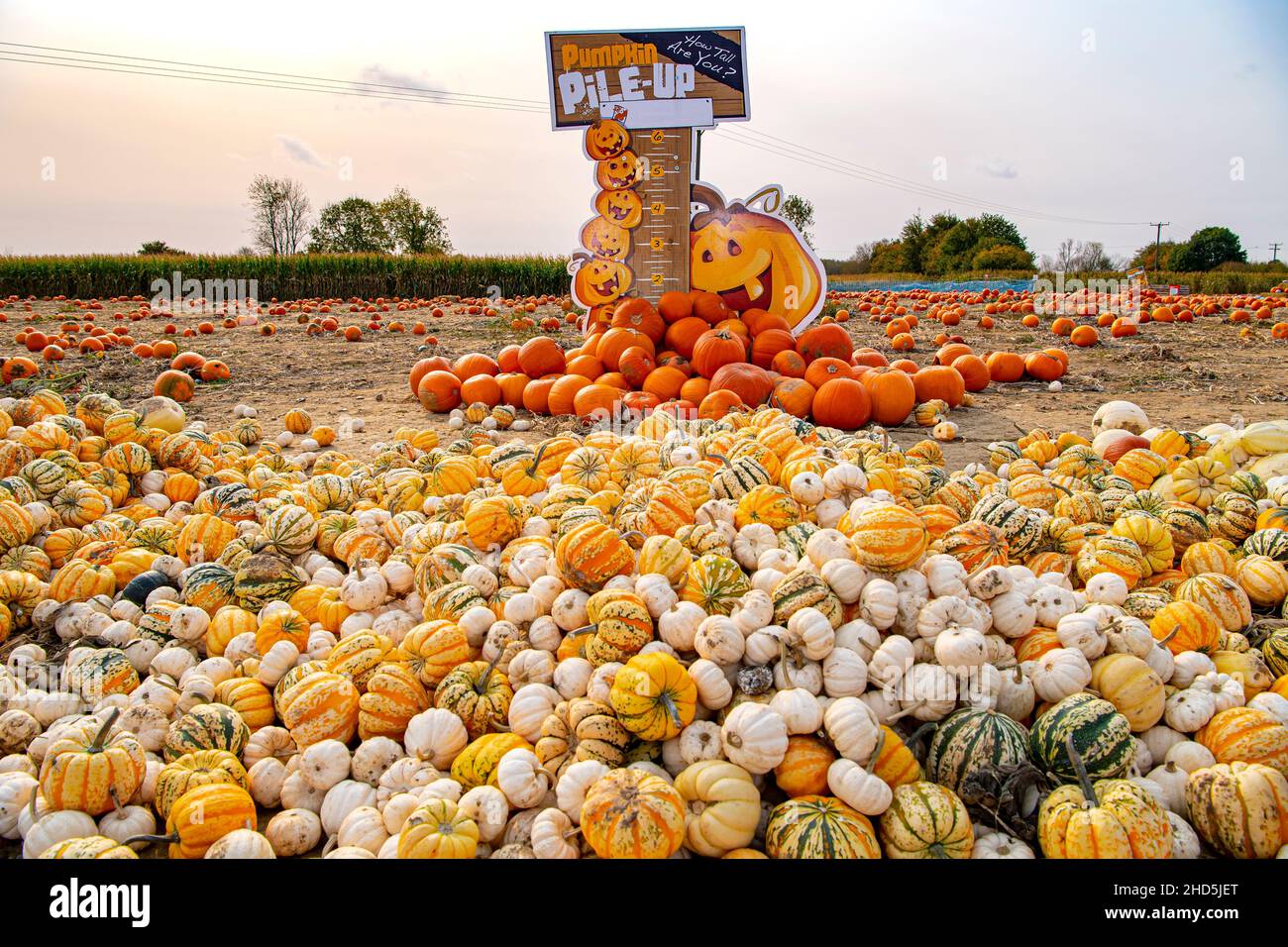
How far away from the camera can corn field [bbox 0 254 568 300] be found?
30812 millimetres

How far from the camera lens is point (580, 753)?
94.7 inches

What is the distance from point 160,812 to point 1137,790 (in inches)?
119

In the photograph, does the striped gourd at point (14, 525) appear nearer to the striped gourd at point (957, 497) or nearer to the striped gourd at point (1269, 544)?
the striped gourd at point (957, 497)

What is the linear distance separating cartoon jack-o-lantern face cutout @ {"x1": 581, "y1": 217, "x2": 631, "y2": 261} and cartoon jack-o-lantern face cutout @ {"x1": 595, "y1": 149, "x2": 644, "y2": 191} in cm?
44

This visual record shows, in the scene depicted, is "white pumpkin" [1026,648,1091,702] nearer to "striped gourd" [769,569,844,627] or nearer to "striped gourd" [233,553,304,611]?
"striped gourd" [769,569,844,627]

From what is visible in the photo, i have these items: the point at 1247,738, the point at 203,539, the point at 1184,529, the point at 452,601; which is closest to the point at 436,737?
the point at 452,601

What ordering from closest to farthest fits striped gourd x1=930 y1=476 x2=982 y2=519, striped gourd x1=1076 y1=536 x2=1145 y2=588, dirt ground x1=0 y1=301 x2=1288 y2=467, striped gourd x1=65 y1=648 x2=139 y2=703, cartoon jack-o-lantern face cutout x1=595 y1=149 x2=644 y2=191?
striped gourd x1=65 y1=648 x2=139 y2=703, striped gourd x1=1076 y1=536 x2=1145 y2=588, striped gourd x1=930 y1=476 x2=982 y2=519, dirt ground x1=0 y1=301 x2=1288 y2=467, cartoon jack-o-lantern face cutout x1=595 y1=149 x2=644 y2=191

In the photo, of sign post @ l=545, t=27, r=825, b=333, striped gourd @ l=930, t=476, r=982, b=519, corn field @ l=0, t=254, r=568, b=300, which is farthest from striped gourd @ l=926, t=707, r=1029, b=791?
corn field @ l=0, t=254, r=568, b=300

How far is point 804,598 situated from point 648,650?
571 millimetres

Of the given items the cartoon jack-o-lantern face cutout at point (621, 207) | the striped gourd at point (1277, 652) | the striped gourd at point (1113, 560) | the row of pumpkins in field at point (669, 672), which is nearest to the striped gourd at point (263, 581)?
the row of pumpkins in field at point (669, 672)

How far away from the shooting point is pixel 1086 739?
7.93 ft

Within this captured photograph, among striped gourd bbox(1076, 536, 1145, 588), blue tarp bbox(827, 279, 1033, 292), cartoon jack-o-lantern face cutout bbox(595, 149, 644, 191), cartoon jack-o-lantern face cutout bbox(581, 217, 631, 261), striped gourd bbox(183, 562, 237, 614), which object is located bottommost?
striped gourd bbox(183, 562, 237, 614)

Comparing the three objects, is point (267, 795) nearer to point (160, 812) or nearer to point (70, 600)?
point (160, 812)

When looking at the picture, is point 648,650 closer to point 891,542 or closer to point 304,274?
point 891,542
